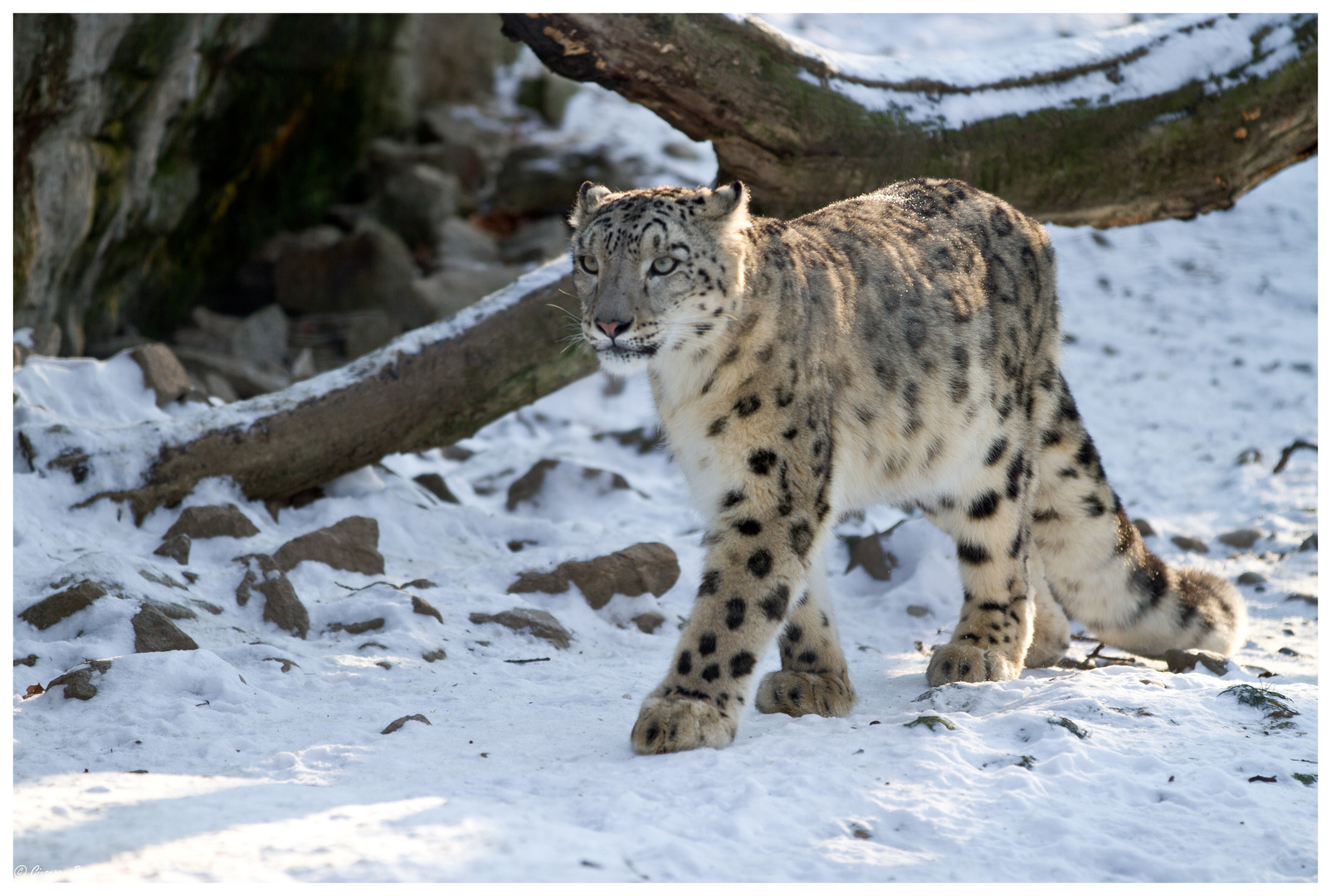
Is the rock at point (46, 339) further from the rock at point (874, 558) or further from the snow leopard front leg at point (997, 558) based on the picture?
the snow leopard front leg at point (997, 558)

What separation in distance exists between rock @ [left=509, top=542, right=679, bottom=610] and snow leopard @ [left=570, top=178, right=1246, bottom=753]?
151 centimetres

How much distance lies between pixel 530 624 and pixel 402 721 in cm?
143

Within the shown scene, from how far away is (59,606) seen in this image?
498 centimetres

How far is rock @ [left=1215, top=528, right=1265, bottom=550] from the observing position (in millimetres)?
7617

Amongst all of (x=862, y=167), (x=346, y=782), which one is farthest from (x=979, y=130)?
(x=346, y=782)

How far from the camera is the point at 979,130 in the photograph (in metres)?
6.90

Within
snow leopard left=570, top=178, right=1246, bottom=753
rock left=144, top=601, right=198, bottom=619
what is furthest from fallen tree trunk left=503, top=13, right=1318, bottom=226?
rock left=144, top=601, right=198, bottom=619

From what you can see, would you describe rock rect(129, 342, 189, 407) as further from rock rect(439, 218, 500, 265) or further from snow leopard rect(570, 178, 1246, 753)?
rock rect(439, 218, 500, 265)

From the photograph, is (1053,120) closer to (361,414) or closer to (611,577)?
(611,577)

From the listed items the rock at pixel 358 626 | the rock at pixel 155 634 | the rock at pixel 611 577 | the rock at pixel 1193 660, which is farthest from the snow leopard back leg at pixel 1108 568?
the rock at pixel 155 634

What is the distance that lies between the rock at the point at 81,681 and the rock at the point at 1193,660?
453 centimetres

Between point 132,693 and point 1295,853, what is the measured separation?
3.86 m

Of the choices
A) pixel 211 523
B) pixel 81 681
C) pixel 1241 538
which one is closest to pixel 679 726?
pixel 81 681

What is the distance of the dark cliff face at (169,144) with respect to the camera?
7.62 metres
